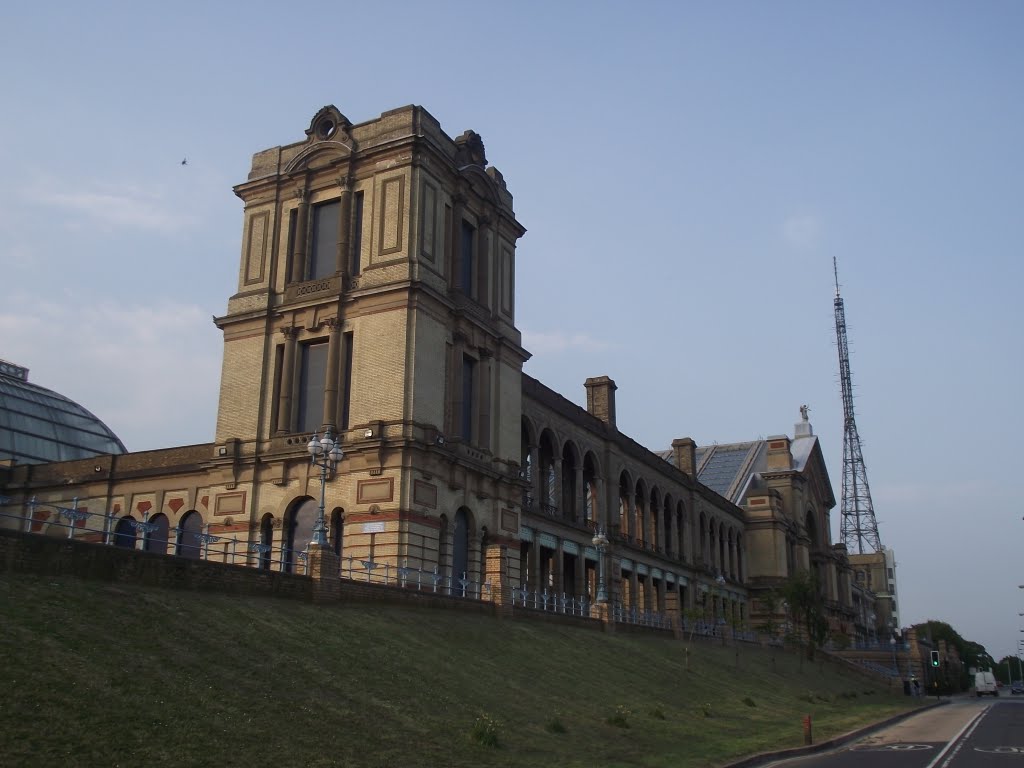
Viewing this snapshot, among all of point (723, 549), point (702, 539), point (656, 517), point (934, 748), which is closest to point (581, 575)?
point (656, 517)

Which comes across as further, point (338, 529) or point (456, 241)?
point (456, 241)

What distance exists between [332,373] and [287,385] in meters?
2.54

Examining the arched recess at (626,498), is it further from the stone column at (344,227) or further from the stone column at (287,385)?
the stone column at (344,227)

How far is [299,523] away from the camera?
4022 centimetres

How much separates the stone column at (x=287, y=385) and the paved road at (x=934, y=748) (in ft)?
82.3

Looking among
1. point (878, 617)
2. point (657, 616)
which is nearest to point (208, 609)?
point (657, 616)

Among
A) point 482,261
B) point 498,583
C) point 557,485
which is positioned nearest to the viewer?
point 498,583

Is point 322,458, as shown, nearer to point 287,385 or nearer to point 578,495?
point 287,385

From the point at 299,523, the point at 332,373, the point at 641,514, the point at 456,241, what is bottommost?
the point at 299,523

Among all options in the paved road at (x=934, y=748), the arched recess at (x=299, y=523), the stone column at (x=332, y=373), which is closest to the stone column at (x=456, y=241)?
the stone column at (x=332, y=373)

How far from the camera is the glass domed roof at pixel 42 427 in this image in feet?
204

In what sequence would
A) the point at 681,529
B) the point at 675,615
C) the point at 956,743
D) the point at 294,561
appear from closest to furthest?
the point at 956,743, the point at 294,561, the point at 675,615, the point at 681,529

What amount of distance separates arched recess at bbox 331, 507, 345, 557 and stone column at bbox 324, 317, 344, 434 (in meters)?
3.29

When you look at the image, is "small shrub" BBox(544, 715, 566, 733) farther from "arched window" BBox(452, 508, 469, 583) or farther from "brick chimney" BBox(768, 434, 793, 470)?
"brick chimney" BBox(768, 434, 793, 470)
